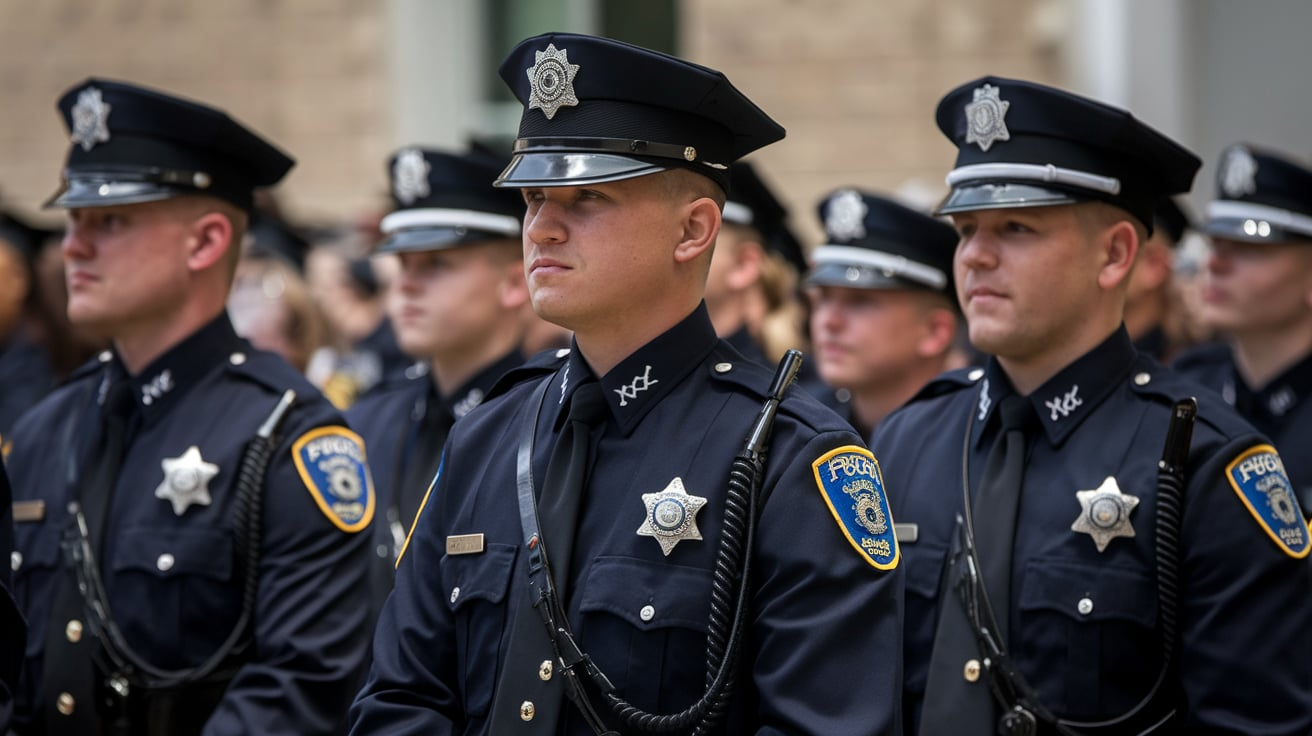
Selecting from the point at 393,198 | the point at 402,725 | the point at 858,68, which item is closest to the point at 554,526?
the point at 402,725

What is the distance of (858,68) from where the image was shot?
480 inches

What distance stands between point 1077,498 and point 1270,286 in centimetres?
268

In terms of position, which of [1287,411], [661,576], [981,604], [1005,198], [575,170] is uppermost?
[575,170]

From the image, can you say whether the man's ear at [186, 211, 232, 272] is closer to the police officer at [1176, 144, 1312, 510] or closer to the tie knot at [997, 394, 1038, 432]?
the tie knot at [997, 394, 1038, 432]

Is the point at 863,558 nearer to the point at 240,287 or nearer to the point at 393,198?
the point at 393,198

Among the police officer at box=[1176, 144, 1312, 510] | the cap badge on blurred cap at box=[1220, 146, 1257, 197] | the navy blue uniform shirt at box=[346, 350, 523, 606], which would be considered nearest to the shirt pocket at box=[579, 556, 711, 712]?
the navy blue uniform shirt at box=[346, 350, 523, 606]

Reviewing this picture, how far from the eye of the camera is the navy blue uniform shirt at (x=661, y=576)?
296cm

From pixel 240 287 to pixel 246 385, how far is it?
3.39 m

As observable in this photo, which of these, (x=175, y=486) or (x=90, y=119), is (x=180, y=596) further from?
(x=90, y=119)

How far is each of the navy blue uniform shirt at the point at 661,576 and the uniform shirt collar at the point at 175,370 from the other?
133 cm

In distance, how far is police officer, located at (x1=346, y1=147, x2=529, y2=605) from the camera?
18.7 ft

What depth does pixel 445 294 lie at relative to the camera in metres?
5.70

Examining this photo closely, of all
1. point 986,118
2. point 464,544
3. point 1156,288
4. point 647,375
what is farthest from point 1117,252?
point 1156,288

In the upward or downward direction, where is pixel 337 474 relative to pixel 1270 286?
downward
